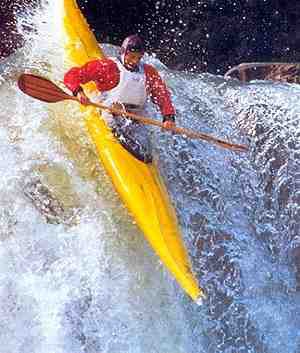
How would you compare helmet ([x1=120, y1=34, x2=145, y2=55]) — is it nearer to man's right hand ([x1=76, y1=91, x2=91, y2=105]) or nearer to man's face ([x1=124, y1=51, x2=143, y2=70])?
man's face ([x1=124, y1=51, x2=143, y2=70])

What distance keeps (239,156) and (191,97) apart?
0.82 metres

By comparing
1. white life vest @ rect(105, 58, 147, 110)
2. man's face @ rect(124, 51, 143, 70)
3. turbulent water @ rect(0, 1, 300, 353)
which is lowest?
turbulent water @ rect(0, 1, 300, 353)

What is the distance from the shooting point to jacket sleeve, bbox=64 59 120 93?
4.30 m

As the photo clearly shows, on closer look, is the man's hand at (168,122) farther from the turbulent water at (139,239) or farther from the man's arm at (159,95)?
the turbulent water at (139,239)

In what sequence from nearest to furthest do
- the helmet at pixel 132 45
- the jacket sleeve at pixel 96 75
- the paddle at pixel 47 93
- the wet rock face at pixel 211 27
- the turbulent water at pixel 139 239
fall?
the turbulent water at pixel 139 239 → the paddle at pixel 47 93 → the jacket sleeve at pixel 96 75 → the helmet at pixel 132 45 → the wet rock face at pixel 211 27

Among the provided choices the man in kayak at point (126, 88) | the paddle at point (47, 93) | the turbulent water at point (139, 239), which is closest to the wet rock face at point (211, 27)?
the turbulent water at point (139, 239)

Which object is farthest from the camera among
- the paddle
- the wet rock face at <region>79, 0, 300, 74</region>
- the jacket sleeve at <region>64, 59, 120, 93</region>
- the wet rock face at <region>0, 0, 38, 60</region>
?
the wet rock face at <region>79, 0, 300, 74</region>

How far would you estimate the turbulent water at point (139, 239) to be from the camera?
3664mm

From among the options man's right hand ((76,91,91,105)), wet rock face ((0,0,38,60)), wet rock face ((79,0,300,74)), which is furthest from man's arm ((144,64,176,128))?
wet rock face ((79,0,300,74))

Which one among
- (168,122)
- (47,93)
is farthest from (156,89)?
(47,93)

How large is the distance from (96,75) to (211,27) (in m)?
4.04

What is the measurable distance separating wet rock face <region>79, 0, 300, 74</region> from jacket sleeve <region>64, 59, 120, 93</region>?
3852 mm

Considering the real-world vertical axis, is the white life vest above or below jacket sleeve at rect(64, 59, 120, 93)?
below

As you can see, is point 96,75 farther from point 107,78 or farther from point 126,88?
point 126,88
